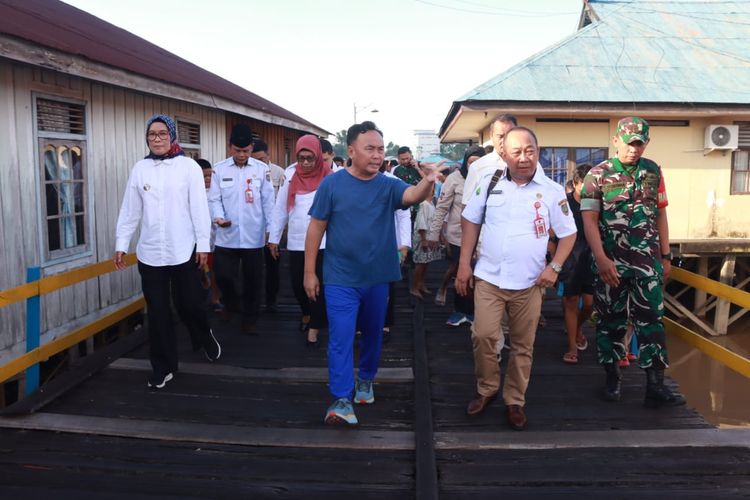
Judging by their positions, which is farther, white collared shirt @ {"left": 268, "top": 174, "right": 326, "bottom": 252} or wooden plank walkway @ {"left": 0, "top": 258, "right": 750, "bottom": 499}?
white collared shirt @ {"left": 268, "top": 174, "right": 326, "bottom": 252}

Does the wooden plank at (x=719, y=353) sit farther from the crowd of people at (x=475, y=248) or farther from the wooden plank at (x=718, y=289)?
the crowd of people at (x=475, y=248)

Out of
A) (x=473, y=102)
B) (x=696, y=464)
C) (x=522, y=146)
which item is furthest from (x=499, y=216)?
(x=473, y=102)

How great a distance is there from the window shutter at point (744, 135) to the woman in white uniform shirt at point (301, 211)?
10.4m

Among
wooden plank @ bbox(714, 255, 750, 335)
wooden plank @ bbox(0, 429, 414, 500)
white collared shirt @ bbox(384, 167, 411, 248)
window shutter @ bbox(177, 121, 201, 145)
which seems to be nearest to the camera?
wooden plank @ bbox(0, 429, 414, 500)

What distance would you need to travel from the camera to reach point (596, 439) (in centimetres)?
365

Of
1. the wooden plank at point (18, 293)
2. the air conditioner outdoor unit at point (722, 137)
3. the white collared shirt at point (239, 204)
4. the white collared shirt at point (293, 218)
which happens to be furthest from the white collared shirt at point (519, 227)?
the air conditioner outdoor unit at point (722, 137)

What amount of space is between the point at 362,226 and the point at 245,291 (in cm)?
265

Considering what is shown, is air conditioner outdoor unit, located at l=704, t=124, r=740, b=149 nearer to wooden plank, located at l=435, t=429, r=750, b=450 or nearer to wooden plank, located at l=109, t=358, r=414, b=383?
wooden plank, located at l=435, t=429, r=750, b=450

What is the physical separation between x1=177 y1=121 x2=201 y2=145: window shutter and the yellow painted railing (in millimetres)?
6402

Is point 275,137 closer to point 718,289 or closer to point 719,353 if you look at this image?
point 718,289

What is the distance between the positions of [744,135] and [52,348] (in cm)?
1303

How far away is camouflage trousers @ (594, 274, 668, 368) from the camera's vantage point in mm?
4016

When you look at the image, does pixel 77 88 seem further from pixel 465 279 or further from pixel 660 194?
pixel 660 194

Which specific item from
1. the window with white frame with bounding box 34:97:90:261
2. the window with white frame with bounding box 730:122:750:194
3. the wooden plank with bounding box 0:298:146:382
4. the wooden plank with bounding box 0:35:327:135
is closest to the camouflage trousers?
the wooden plank with bounding box 0:298:146:382
